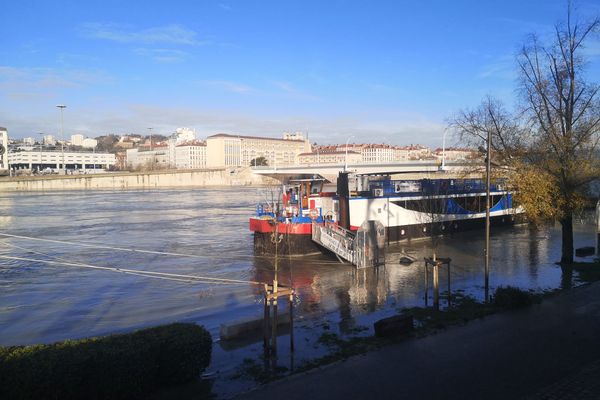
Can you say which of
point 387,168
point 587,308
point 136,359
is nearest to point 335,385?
point 136,359

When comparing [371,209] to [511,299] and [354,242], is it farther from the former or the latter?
[511,299]

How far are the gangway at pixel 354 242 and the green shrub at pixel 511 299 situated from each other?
10.7m

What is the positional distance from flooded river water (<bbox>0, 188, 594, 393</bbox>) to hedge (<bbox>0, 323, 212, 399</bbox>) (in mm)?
859

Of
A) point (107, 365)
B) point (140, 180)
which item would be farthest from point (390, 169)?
point (140, 180)

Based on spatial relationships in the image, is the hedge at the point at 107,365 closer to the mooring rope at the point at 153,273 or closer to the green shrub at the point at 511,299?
the green shrub at the point at 511,299

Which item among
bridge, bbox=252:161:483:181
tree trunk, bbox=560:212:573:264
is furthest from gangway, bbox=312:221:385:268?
bridge, bbox=252:161:483:181

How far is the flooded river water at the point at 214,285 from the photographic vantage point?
49.3ft

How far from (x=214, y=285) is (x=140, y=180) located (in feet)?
407

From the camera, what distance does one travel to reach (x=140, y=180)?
138m

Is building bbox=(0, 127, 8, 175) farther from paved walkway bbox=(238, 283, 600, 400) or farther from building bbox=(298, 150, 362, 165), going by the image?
paved walkway bbox=(238, 283, 600, 400)

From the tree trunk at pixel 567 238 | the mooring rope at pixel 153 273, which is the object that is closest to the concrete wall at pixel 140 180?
the mooring rope at pixel 153 273

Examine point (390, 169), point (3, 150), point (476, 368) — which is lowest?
point (476, 368)

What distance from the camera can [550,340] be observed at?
10.3 metres

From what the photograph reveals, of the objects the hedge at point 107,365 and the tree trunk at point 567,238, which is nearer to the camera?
the hedge at point 107,365
